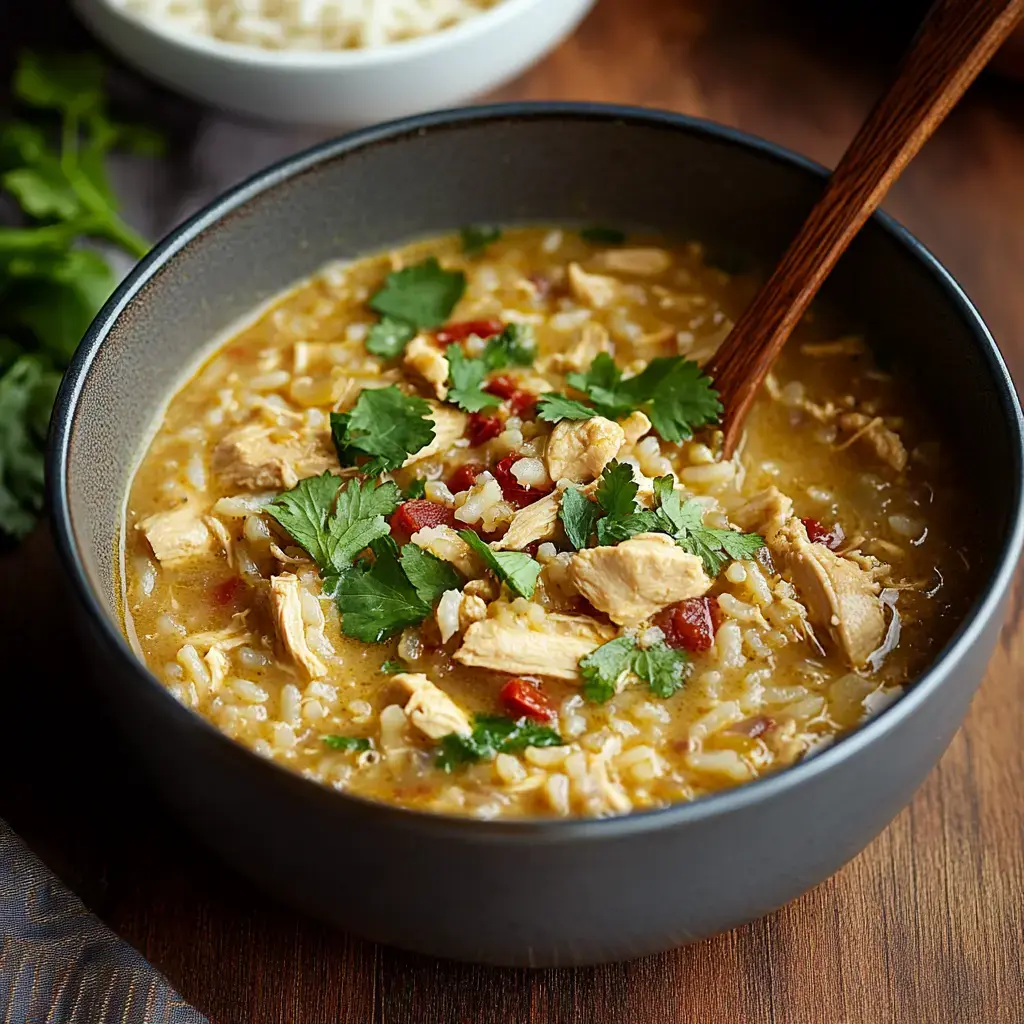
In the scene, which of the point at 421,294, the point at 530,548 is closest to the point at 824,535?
the point at 530,548

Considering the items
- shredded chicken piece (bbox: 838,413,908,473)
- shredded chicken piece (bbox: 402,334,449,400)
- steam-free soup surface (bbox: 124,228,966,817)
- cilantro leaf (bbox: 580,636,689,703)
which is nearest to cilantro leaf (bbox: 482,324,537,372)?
steam-free soup surface (bbox: 124,228,966,817)

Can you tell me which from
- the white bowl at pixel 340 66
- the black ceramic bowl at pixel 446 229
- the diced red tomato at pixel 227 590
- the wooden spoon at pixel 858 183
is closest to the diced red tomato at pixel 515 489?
the wooden spoon at pixel 858 183

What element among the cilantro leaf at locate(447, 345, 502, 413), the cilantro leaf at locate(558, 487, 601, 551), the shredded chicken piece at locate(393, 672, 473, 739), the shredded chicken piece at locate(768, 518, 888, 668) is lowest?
the shredded chicken piece at locate(393, 672, 473, 739)

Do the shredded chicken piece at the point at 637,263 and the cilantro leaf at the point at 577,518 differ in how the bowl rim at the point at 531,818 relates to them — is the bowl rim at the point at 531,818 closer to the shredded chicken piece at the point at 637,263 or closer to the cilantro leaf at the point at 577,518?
the shredded chicken piece at the point at 637,263

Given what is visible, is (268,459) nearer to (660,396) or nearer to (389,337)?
(389,337)

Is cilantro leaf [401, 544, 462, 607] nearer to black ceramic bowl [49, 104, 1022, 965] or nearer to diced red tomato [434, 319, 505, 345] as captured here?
black ceramic bowl [49, 104, 1022, 965]

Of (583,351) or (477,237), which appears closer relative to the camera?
(583,351)

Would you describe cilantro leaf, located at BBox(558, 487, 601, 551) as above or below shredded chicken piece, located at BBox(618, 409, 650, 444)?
below

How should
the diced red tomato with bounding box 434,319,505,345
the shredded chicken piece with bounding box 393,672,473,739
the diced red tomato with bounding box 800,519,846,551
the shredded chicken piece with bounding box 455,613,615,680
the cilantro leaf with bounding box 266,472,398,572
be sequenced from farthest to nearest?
the diced red tomato with bounding box 434,319,505,345
the diced red tomato with bounding box 800,519,846,551
the cilantro leaf with bounding box 266,472,398,572
the shredded chicken piece with bounding box 455,613,615,680
the shredded chicken piece with bounding box 393,672,473,739
